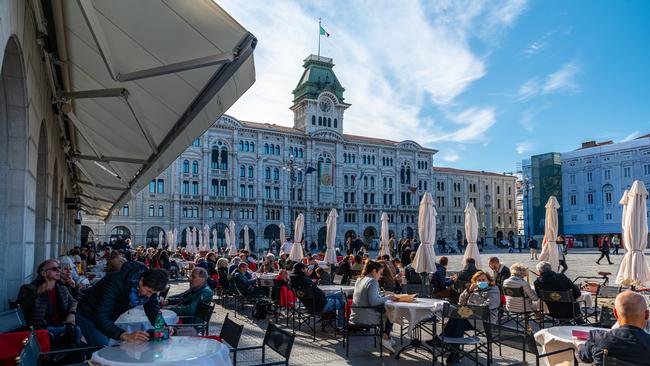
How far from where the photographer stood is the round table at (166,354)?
11.5ft

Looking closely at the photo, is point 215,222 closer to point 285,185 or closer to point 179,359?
point 285,185

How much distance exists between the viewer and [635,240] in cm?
975

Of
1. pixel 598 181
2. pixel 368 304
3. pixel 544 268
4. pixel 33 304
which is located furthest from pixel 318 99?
pixel 33 304

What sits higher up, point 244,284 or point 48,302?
point 48,302

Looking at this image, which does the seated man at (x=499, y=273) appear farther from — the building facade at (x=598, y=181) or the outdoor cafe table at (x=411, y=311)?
the building facade at (x=598, y=181)

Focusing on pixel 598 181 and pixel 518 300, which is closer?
pixel 518 300

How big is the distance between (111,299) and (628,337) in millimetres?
4228

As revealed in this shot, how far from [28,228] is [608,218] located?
67182 mm

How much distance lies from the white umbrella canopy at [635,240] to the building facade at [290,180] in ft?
129

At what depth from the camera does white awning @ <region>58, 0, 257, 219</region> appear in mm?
3426

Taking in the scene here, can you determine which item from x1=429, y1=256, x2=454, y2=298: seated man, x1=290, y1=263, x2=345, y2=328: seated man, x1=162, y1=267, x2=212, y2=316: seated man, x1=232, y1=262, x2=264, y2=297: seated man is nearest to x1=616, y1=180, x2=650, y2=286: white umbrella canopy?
x1=429, y1=256, x2=454, y2=298: seated man

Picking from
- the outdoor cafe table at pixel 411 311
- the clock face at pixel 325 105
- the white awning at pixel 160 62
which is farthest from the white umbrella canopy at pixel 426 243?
the clock face at pixel 325 105

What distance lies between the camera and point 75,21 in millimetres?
4664

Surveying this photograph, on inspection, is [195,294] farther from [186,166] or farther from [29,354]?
[186,166]
